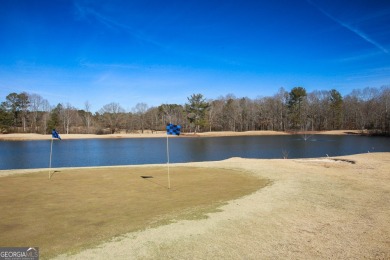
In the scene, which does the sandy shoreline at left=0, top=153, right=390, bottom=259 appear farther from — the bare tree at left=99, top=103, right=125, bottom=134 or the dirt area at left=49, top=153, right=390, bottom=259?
the bare tree at left=99, top=103, right=125, bottom=134

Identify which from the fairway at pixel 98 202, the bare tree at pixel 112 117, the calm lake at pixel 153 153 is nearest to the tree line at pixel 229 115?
the bare tree at pixel 112 117

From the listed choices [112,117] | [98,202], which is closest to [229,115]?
[112,117]

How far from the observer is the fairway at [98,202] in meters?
8.23

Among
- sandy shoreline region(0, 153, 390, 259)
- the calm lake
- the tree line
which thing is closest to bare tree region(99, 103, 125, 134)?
the tree line

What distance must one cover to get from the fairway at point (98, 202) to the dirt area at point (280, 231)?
0.78 meters

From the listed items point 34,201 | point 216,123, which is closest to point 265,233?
point 34,201

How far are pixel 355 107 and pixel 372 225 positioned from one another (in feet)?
384

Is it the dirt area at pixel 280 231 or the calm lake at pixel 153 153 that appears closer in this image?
the dirt area at pixel 280 231

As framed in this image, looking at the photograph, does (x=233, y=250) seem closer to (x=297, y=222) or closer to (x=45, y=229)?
(x=297, y=222)

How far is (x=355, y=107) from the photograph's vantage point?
111 meters

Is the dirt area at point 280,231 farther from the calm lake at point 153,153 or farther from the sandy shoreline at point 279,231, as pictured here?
the calm lake at point 153,153

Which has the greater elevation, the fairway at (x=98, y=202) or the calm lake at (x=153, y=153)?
the fairway at (x=98, y=202)

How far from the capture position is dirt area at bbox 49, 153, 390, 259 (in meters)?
6.99

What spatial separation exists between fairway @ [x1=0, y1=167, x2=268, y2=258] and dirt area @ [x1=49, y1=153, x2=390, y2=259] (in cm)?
78
